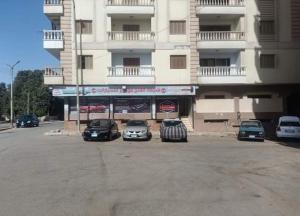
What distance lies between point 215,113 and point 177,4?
10.2 m

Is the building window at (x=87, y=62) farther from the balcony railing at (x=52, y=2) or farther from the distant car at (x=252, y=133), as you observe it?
the distant car at (x=252, y=133)

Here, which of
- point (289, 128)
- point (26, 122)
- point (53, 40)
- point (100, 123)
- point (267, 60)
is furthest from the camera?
point (26, 122)

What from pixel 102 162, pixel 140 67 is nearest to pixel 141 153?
pixel 102 162

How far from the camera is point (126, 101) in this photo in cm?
4356

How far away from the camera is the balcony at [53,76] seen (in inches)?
1649

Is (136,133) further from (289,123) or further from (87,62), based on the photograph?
(289,123)

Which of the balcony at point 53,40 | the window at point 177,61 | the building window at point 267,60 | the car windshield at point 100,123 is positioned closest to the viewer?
the car windshield at point 100,123

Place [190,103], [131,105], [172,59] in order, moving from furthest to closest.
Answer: [190,103]
[131,105]
[172,59]

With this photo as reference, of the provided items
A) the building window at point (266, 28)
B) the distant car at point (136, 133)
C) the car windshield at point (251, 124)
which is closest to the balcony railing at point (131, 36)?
the building window at point (266, 28)

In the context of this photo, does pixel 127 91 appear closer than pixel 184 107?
Yes

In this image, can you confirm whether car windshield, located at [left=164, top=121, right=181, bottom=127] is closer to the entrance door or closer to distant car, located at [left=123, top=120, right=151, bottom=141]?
distant car, located at [left=123, top=120, right=151, bottom=141]

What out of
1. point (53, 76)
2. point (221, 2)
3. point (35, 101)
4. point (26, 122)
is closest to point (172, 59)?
point (221, 2)

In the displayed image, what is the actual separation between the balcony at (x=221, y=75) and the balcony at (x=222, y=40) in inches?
75.6

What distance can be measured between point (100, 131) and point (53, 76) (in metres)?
10.3
